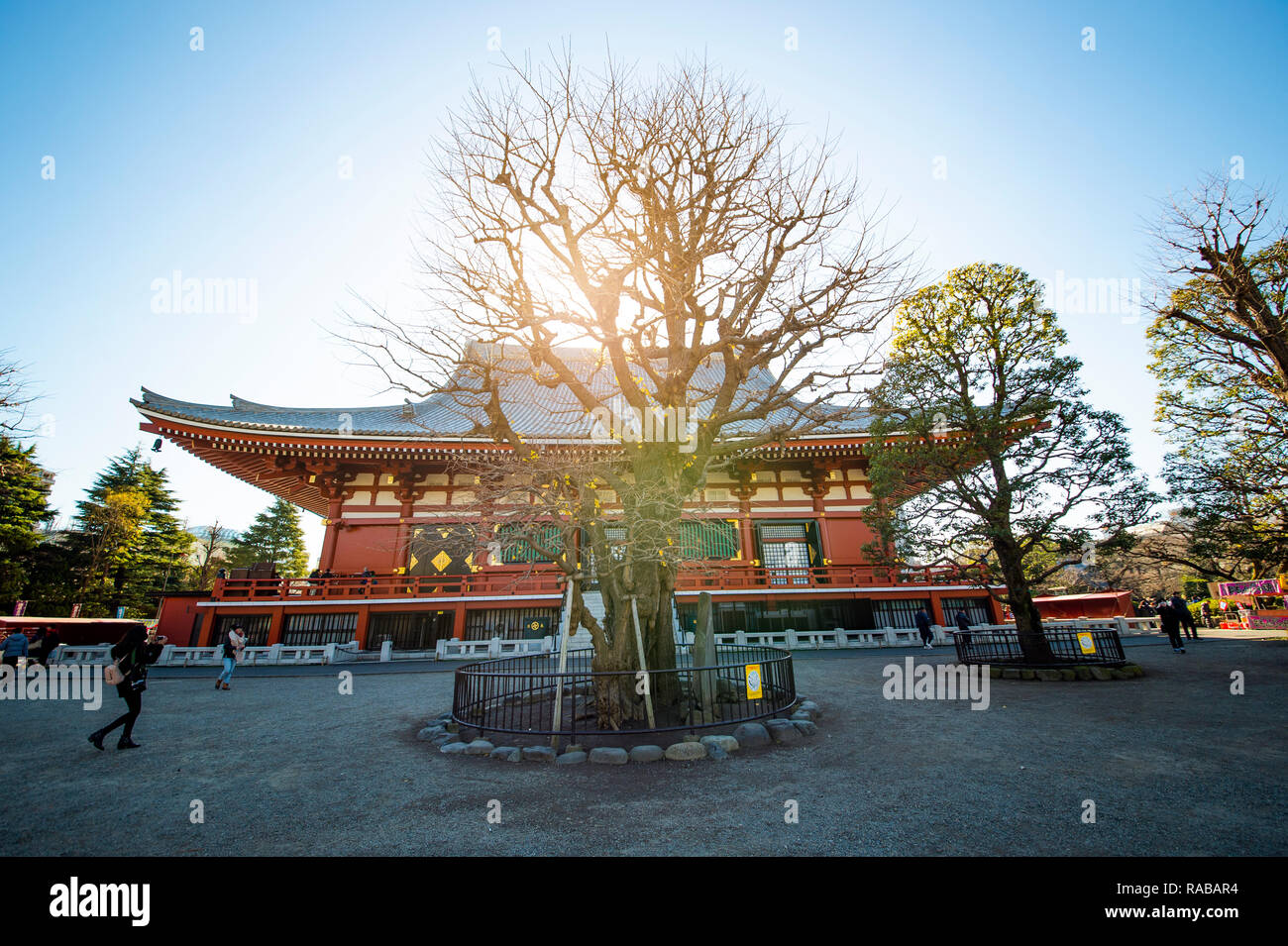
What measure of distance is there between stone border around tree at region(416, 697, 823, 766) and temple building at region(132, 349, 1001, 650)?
832 centimetres

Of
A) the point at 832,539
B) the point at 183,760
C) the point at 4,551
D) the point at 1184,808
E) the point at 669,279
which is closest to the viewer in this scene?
the point at 1184,808

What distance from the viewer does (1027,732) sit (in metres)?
6.15

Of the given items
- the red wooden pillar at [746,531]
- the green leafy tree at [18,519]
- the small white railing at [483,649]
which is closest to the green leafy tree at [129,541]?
the green leafy tree at [18,519]

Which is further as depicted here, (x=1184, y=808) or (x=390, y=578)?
(x=390, y=578)

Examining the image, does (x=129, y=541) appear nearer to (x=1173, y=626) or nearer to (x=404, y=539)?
(x=404, y=539)

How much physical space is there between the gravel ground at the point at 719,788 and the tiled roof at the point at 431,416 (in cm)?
829

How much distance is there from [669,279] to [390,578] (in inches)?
542

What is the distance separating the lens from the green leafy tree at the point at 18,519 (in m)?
26.5

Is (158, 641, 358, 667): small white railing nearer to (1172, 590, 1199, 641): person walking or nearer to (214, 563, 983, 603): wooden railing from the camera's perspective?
(214, 563, 983, 603): wooden railing

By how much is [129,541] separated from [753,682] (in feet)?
136

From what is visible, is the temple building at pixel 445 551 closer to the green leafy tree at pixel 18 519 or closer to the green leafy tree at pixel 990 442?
the green leafy tree at pixel 990 442
